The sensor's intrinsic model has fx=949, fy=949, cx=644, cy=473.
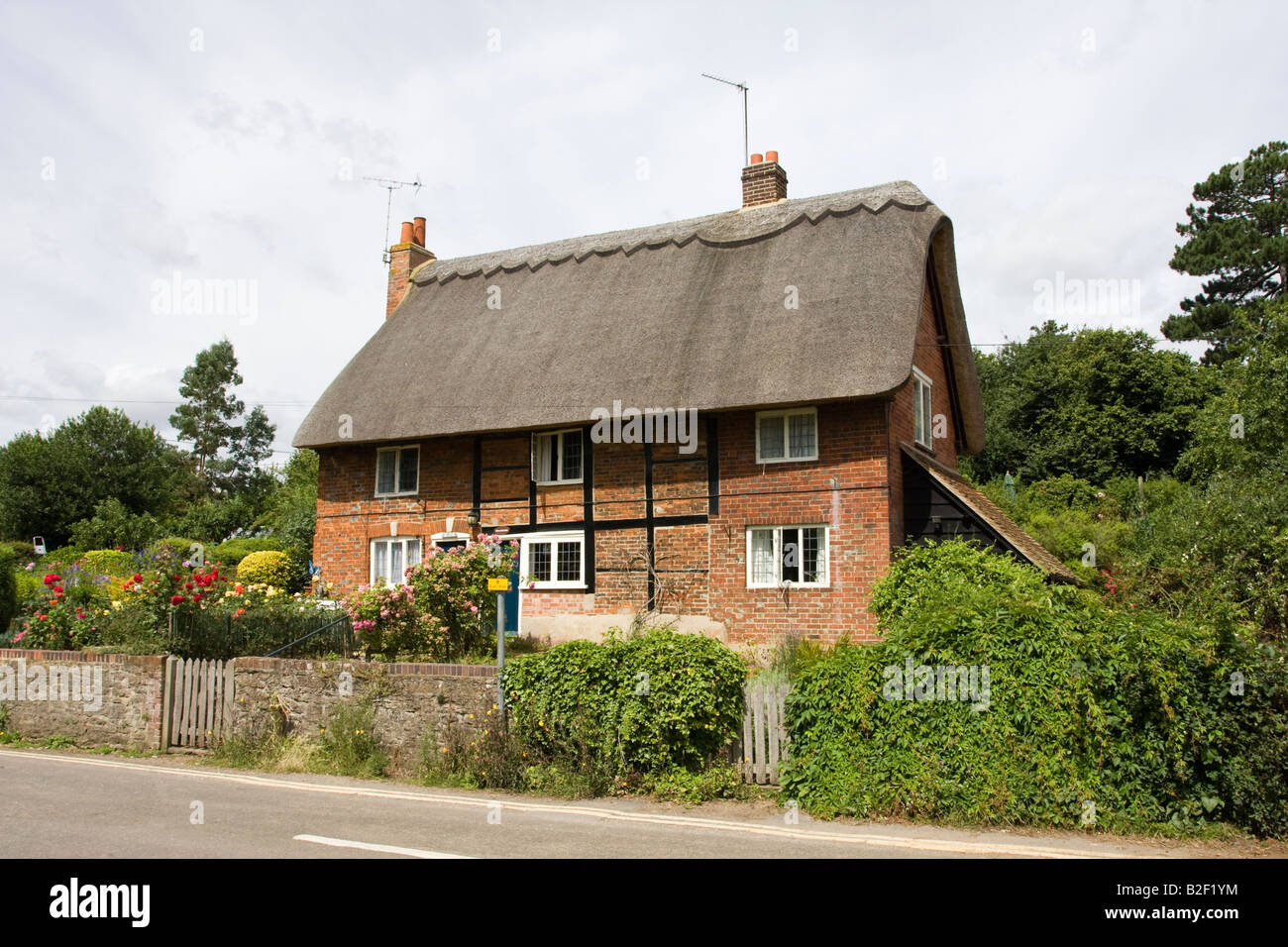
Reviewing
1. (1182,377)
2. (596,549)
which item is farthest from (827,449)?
(1182,377)

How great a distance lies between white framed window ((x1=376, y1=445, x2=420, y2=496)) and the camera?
20.7m

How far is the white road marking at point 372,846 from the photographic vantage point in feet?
23.5

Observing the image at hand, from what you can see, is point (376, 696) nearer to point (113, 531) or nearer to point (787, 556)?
point (787, 556)

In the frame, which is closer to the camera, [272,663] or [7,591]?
[272,663]

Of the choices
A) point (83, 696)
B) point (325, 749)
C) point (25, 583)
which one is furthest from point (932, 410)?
point (25, 583)

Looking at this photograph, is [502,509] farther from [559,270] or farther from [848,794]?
[848,794]

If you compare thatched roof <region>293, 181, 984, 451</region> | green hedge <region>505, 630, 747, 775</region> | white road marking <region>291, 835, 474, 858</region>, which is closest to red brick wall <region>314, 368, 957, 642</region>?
thatched roof <region>293, 181, 984, 451</region>

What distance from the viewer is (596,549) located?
18391 millimetres

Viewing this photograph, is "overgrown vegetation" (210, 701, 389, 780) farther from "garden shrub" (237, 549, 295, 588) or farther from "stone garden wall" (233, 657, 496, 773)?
"garden shrub" (237, 549, 295, 588)

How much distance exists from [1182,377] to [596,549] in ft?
86.1

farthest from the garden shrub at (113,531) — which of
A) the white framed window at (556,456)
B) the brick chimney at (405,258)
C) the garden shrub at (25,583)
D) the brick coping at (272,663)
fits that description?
the brick coping at (272,663)

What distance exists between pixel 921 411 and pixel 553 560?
26.1ft

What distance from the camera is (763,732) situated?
9703mm
